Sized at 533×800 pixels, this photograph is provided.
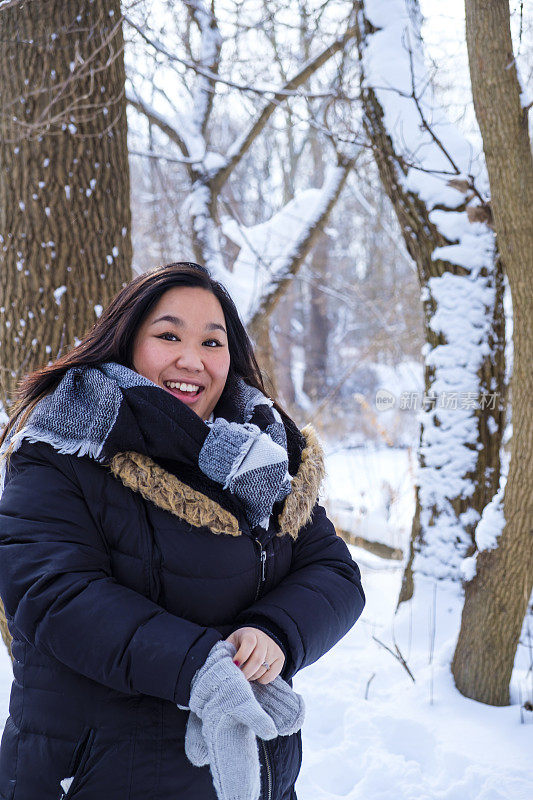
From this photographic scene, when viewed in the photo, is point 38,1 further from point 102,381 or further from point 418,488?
point 418,488

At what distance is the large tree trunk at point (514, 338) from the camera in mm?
2756

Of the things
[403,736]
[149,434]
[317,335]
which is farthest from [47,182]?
[317,335]

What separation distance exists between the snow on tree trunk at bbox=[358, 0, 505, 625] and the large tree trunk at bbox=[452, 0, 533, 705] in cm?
87

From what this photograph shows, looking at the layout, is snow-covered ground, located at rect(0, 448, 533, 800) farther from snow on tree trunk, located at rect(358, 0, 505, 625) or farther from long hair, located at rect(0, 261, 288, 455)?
long hair, located at rect(0, 261, 288, 455)

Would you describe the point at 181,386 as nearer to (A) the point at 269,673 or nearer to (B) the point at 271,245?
(A) the point at 269,673

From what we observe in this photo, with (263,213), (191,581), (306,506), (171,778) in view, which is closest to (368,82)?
(306,506)

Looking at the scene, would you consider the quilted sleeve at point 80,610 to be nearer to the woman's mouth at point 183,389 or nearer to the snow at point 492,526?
the woman's mouth at point 183,389

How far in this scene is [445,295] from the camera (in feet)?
13.4

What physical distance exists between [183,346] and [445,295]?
107 inches

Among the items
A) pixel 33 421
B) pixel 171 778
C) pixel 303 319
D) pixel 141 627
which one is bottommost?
pixel 171 778

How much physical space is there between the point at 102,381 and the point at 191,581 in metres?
0.51

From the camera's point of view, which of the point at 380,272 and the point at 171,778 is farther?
the point at 380,272

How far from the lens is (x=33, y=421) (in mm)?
1524

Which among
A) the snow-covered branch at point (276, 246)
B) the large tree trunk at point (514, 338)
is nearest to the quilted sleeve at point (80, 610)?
the large tree trunk at point (514, 338)
